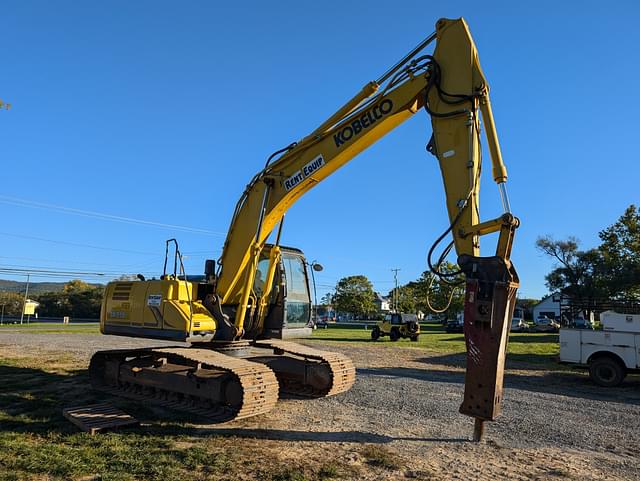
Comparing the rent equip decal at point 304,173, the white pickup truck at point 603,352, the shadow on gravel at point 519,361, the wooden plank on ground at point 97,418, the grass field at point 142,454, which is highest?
the rent equip decal at point 304,173

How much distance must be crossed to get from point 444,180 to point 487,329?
222cm

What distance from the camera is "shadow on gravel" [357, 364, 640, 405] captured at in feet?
39.2

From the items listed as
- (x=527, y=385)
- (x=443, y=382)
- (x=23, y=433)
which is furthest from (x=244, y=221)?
(x=527, y=385)

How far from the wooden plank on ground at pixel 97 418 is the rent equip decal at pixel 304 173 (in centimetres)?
470

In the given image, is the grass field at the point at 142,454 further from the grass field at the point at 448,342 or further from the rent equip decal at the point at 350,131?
the grass field at the point at 448,342

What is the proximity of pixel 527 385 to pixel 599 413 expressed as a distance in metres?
3.77

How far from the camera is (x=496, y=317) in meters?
5.87

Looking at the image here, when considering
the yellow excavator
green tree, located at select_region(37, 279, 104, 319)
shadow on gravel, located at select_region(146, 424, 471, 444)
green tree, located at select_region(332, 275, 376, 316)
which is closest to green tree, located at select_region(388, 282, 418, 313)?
green tree, located at select_region(332, 275, 376, 316)

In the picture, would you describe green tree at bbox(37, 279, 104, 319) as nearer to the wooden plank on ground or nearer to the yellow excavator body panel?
the yellow excavator body panel

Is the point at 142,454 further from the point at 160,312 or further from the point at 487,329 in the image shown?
the point at 487,329

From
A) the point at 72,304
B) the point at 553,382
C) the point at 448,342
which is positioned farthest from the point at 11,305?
the point at 553,382

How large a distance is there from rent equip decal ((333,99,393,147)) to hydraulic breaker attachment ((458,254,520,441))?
3.04 metres

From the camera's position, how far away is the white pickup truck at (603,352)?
1371 centimetres

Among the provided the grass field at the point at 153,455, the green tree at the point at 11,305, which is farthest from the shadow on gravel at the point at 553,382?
the green tree at the point at 11,305
